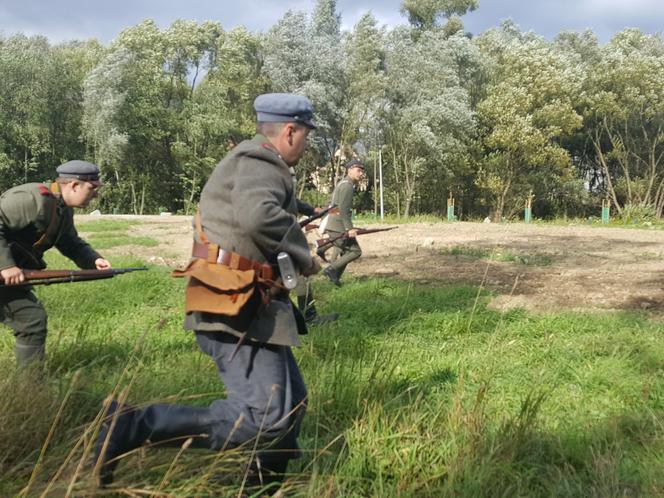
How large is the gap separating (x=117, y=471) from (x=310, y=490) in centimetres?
80

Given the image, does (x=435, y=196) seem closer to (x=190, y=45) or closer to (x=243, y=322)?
(x=190, y=45)

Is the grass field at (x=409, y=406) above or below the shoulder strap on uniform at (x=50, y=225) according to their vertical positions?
below

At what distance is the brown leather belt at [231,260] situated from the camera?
2.74 metres

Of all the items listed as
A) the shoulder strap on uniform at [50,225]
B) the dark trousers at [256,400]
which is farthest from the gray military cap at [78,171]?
the dark trousers at [256,400]

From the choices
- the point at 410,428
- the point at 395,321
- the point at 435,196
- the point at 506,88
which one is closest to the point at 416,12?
the point at 506,88

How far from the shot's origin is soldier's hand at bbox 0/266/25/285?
3.91m

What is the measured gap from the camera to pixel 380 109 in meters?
33.0

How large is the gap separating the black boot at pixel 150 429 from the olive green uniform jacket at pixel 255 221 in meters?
0.38

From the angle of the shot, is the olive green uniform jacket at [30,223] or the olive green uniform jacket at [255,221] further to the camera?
the olive green uniform jacket at [30,223]

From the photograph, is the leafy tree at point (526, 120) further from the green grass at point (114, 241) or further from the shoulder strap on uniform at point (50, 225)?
the shoulder strap on uniform at point (50, 225)

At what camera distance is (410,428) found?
3195 millimetres

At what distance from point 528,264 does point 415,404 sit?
8099 mm

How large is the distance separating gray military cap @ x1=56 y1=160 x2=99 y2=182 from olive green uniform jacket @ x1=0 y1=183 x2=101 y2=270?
0.16 meters

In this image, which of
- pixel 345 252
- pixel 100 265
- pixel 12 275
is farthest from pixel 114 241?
pixel 12 275
